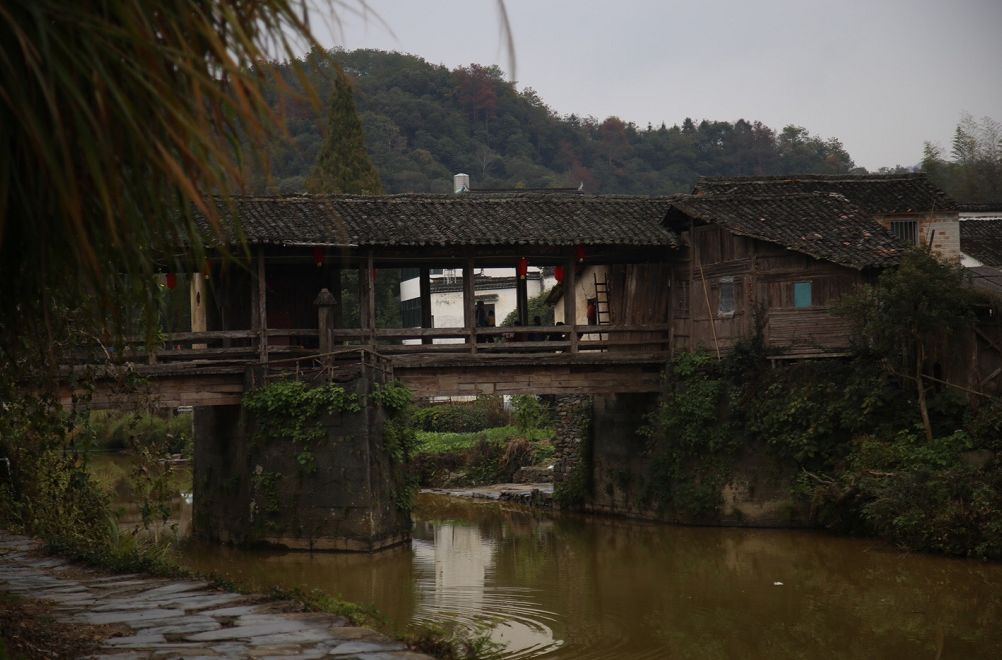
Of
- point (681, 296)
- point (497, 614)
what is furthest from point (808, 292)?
point (497, 614)

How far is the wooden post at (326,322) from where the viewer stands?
701 inches

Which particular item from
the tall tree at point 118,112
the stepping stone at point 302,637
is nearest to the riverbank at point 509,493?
the stepping stone at point 302,637

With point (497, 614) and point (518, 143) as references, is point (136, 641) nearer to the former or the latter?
point (497, 614)

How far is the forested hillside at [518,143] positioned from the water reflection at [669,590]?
31.9 metres

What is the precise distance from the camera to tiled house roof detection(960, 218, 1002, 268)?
83.7 ft

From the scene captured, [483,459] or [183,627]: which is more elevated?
[183,627]

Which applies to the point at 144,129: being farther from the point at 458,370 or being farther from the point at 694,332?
the point at 694,332

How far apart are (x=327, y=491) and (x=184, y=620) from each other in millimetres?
10273

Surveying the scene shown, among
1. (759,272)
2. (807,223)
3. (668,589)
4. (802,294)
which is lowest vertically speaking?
(668,589)

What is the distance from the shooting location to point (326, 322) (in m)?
17.9

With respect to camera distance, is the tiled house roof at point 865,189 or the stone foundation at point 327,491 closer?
the stone foundation at point 327,491

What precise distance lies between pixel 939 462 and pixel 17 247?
42.7 feet

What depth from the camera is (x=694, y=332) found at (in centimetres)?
1975

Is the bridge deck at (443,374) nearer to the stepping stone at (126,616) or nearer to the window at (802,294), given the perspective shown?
the window at (802,294)
